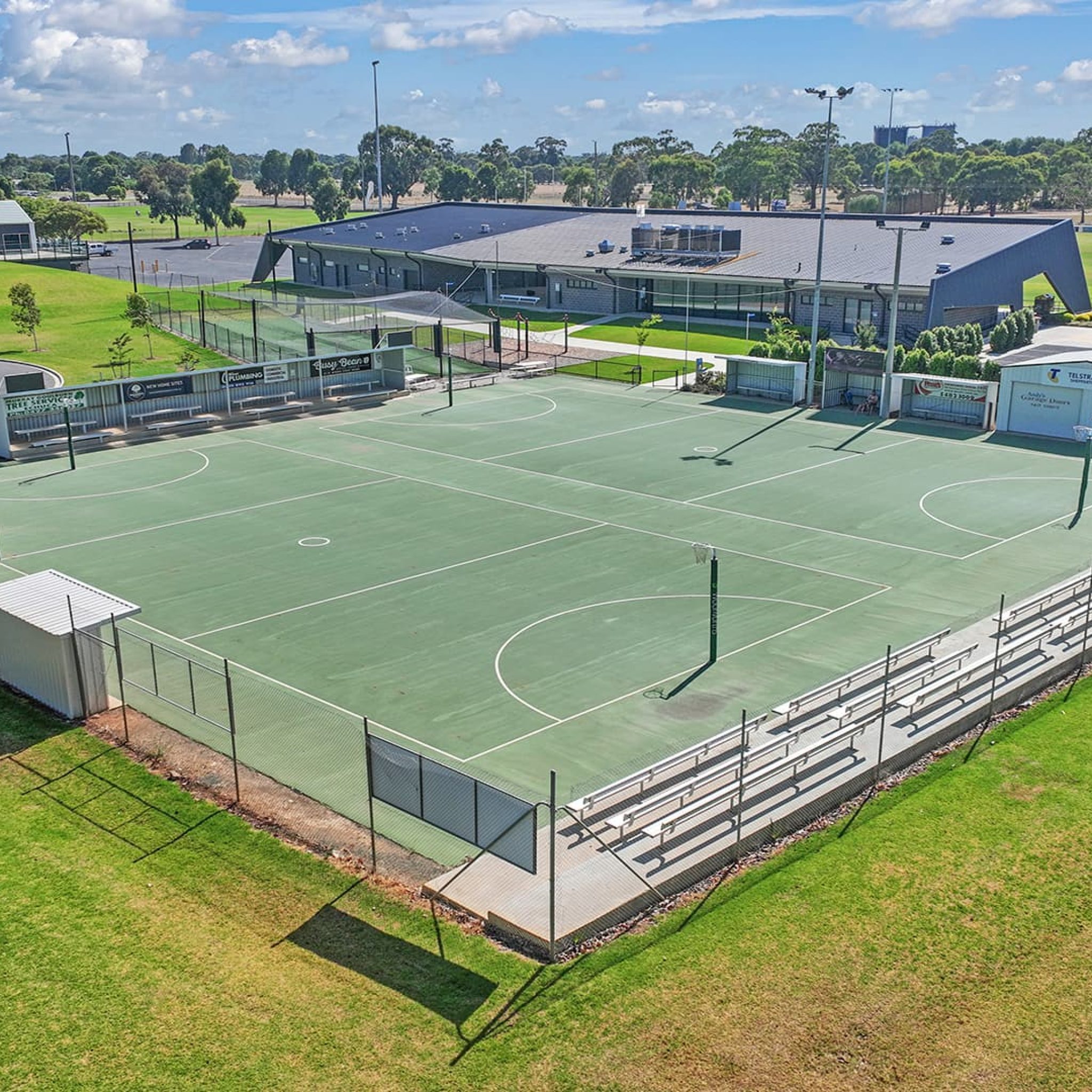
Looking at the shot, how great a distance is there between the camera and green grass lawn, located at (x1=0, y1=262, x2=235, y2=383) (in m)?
70.4

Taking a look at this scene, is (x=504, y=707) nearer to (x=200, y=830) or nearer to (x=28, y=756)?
(x=200, y=830)

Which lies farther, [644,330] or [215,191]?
[215,191]

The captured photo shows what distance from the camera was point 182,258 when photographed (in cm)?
14125

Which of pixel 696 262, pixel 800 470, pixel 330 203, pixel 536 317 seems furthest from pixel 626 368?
pixel 330 203

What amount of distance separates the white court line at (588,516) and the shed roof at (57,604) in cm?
1738

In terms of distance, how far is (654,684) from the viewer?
27156mm

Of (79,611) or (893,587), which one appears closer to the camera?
(79,611)

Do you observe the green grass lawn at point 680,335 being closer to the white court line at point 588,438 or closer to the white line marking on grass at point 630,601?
the white court line at point 588,438

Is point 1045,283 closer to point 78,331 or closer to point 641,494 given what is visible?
point 78,331

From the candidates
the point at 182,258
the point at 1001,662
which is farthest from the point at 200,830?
the point at 182,258

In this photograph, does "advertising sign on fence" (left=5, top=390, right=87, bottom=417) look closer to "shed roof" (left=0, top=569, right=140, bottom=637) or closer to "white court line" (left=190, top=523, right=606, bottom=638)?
"white court line" (left=190, top=523, right=606, bottom=638)

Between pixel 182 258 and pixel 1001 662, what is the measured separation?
428ft

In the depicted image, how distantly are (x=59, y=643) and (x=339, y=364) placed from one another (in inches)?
1478

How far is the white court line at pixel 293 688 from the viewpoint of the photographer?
A: 24297 millimetres
